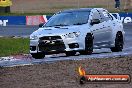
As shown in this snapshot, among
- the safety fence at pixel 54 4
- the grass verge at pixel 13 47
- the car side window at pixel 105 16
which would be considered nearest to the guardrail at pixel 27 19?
the safety fence at pixel 54 4

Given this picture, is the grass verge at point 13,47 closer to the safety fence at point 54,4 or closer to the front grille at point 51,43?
the front grille at point 51,43

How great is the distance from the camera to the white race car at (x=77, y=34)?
17.2m

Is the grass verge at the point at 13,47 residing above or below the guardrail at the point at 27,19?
above

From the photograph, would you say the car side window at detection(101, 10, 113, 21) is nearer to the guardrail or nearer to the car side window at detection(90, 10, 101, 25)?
the car side window at detection(90, 10, 101, 25)

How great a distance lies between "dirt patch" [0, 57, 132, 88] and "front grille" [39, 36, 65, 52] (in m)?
2.09

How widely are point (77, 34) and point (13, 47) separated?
6.41 m

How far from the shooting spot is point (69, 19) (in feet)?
60.9

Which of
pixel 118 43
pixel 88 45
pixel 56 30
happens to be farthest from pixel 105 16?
pixel 56 30

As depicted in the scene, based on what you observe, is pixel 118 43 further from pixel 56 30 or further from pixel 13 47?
pixel 13 47

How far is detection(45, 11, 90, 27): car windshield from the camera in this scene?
60.1 ft

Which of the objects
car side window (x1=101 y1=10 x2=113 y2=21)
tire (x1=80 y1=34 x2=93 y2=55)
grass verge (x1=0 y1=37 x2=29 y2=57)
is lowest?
grass verge (x1=0 y1=37 x2=29 y2=57)

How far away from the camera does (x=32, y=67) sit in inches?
551

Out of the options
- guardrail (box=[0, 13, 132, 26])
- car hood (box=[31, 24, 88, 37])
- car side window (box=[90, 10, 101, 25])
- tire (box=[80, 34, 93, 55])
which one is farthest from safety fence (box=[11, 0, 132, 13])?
car hood (box=[31, 24, 88, 37])

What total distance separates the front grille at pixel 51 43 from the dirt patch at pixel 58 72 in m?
2.09
